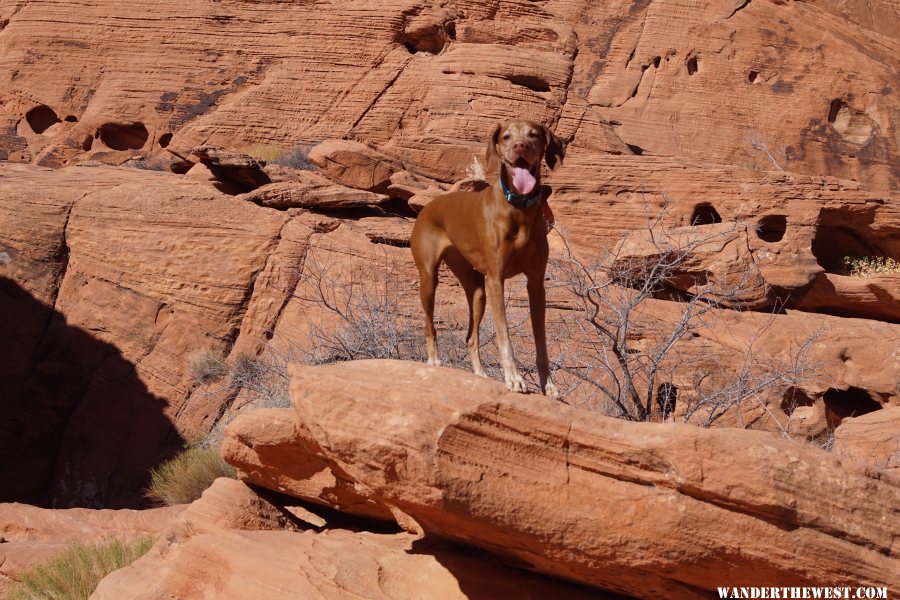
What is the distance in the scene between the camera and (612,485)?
5.02m

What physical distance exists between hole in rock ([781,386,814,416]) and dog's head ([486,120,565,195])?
933cm

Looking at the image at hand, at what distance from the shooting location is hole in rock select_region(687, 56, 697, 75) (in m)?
26.8

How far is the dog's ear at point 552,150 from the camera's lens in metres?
5.37

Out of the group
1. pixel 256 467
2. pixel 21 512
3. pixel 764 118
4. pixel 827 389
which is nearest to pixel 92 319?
pixel 21 512

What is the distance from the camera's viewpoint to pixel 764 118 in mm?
26250

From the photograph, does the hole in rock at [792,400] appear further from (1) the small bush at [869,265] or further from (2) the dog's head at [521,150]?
(2) the dog's head at [521,150]

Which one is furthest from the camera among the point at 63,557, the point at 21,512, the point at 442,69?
the point at 442,69

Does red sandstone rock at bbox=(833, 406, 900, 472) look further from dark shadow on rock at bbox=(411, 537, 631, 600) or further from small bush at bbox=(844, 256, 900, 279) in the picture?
small bush at bbox=(844, 256, 900, 279)

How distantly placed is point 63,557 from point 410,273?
764 centimetres

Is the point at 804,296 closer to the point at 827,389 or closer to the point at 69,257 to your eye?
the point at 827,389

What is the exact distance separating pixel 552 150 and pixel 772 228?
13879 millimetres

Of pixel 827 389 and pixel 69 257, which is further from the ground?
pixel 69 257

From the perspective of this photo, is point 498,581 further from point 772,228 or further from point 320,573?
point 772,228

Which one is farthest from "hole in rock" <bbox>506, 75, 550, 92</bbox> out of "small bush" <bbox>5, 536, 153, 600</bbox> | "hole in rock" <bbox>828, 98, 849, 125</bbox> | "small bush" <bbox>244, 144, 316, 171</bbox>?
"small bush" <bbox>5, 536, 153, 600</bbox>
